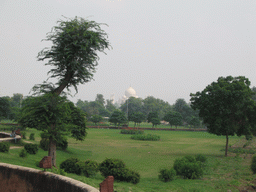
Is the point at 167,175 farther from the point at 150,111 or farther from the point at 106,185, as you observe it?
the point at 150,111

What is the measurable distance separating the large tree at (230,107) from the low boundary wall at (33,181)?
16734mm

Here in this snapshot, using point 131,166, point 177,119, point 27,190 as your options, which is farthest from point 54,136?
point 177,119

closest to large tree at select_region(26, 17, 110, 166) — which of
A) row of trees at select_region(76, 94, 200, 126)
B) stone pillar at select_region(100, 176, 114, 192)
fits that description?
stone pillar at select_region(100, 176, 114, 192)

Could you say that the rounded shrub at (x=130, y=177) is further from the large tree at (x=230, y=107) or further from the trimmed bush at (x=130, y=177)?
the large tree at (x=230, y=107)

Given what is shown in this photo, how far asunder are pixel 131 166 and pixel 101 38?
821 centimetres

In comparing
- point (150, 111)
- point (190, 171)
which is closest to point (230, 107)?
point (190, 171)

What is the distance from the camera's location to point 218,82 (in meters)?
22.0

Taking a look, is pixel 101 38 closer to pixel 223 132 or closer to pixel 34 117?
pixel 34 117

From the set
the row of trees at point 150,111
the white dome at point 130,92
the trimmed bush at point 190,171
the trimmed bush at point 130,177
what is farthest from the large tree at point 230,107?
the white dome at point 130,92

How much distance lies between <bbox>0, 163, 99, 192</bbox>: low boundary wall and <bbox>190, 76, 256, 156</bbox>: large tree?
54.9 ft

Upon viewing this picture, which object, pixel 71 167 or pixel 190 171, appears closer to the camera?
pixel 71 167

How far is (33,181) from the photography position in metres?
6.38

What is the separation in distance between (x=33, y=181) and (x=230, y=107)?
18.1m

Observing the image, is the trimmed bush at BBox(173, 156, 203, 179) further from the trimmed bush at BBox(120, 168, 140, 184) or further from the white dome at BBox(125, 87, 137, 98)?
the white dome at BBox(125, 87, 137, 98)
